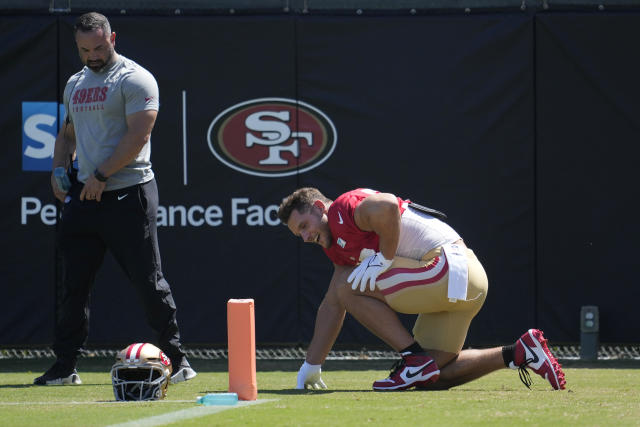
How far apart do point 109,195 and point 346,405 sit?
2.10 metres

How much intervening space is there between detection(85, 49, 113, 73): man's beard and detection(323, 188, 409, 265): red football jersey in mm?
1541

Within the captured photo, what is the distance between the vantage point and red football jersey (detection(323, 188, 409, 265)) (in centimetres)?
574

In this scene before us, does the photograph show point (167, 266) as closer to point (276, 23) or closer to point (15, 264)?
point (15, 264)

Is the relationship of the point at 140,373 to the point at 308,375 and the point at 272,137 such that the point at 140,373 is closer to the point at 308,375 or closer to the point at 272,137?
the point at 308,375

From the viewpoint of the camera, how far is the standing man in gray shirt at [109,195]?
6133 millimetres

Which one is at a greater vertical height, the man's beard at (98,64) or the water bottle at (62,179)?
the man's beard at (98,64)

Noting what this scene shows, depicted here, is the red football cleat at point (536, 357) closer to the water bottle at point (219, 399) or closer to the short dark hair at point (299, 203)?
the short dark hair at point (299, 203)

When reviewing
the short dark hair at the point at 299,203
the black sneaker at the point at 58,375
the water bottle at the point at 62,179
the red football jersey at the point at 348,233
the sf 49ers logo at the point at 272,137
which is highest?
the sf 49ers logo at the point at 272,137

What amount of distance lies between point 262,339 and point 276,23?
2.48 metres

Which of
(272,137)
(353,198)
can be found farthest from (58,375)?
(272,137)

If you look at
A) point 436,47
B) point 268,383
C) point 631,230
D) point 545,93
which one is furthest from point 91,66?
point 631,230

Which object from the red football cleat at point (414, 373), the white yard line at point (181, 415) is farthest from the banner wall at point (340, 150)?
the white yard line at point (181, 415)

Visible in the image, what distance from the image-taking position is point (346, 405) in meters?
4.86

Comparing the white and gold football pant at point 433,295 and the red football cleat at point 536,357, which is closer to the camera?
the red football cleat at point 536,357
